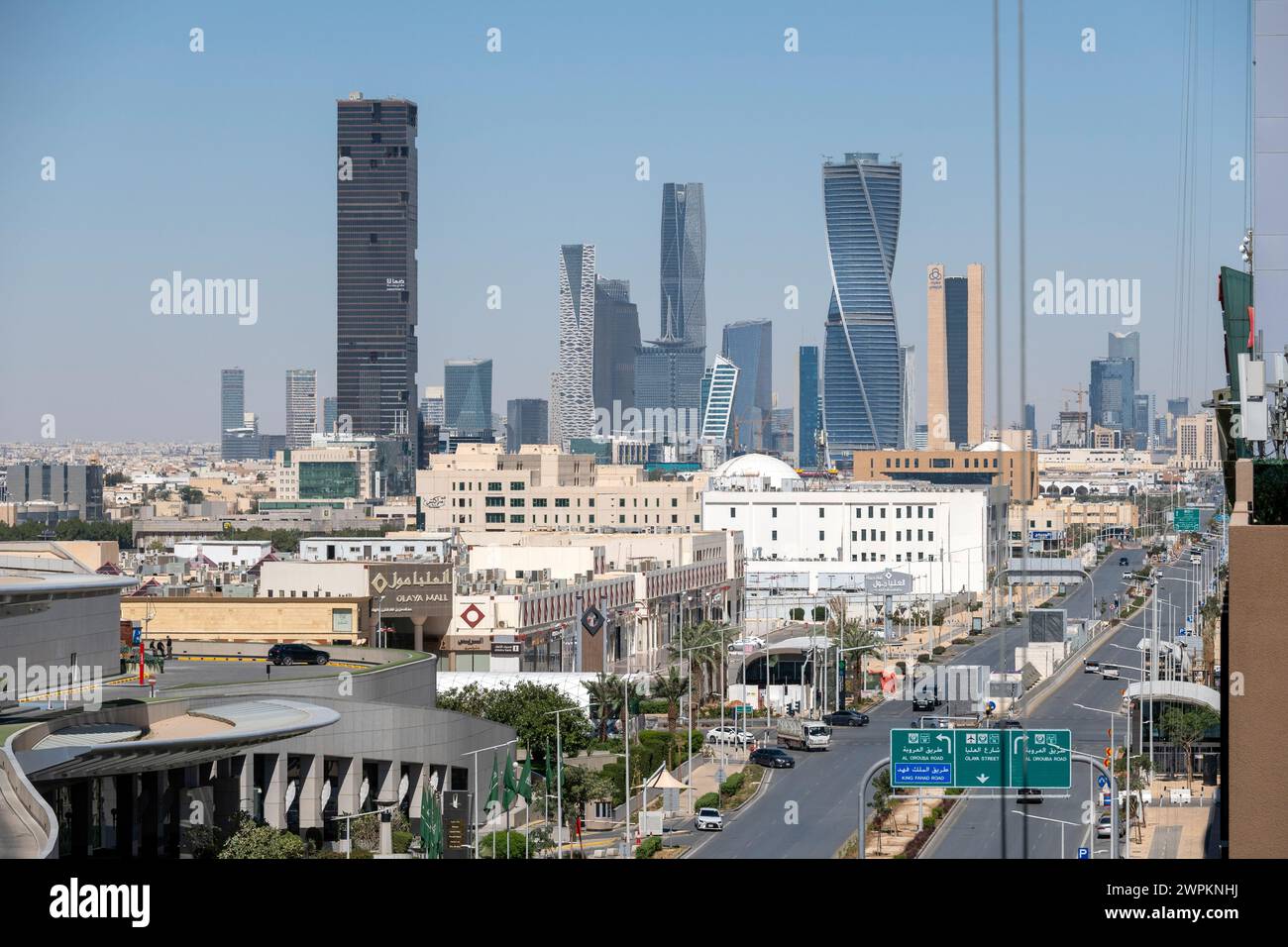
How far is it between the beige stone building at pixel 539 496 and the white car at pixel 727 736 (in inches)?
1980

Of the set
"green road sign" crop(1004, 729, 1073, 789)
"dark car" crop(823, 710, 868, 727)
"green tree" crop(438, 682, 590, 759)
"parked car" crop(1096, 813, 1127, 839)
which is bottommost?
"dark car" crop(823, 710, 868, 727)

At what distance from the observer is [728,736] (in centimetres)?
3894

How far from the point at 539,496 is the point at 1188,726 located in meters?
67.5

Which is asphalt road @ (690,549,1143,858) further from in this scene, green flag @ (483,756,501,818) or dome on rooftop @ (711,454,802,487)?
dome on rooftop @ (711,454,802,487)

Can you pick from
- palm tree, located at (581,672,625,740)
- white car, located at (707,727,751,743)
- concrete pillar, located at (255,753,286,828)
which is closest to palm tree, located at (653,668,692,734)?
white car, located at (707,727,751,743)

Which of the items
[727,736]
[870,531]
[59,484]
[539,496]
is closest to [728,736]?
[727,736]

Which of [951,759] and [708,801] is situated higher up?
[951,759]

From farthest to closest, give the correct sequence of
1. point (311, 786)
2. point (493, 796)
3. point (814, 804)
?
1. point (814, 804)
2. point (493, 796)
3. point (311, 786)

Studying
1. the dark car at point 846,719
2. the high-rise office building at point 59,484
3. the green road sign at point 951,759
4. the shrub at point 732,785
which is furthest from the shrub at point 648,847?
the high-rise office building at point 59,484

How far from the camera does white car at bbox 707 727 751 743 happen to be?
126 feet

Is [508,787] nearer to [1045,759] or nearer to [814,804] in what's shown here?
[814,804]

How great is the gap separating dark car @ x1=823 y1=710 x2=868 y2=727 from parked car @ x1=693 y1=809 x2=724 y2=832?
14070 mm
